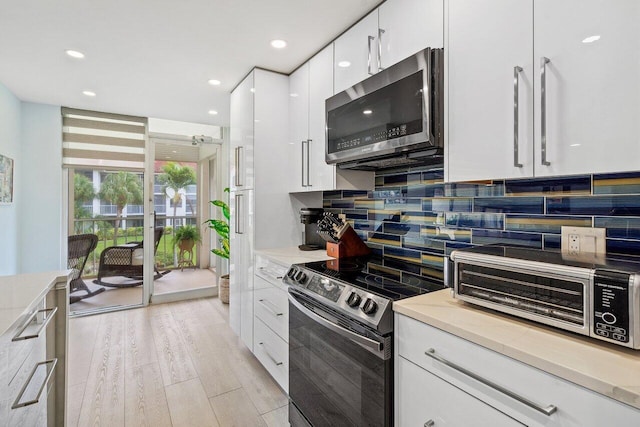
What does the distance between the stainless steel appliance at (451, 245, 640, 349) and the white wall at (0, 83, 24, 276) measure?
408 centimetres

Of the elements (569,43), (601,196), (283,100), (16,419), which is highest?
(283,100)

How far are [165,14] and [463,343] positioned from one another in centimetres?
236

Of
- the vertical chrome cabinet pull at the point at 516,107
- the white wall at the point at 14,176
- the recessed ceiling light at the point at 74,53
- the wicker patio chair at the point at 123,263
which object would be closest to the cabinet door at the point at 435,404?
the vertical chrome cabinet pull at the point at 516,107

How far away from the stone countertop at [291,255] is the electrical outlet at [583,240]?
Answer: 1337 mm

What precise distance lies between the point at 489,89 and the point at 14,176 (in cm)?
439

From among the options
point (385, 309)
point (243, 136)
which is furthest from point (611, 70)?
point (243, 136)

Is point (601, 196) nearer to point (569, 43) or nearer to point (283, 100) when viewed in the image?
point (569, 43)

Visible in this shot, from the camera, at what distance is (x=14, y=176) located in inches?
129

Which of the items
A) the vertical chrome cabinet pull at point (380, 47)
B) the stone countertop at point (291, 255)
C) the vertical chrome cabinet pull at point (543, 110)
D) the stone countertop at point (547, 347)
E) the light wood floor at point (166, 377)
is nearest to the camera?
the stone countertop at point (547, 347)

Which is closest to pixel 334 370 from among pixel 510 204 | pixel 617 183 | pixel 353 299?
pixel 353 299

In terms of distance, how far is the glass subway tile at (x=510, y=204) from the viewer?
1406 mm

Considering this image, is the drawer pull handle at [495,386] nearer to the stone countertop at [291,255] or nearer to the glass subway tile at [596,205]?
the glass subway tile at [596,205]

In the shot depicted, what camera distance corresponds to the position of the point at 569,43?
1008 mm

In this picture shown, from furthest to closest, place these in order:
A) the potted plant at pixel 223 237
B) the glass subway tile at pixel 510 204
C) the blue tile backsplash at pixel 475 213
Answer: the potted plant at pixel 223 237 → the glass subway tile at pixel 510 204 → the blue tile backsplash at pixel 475 213
